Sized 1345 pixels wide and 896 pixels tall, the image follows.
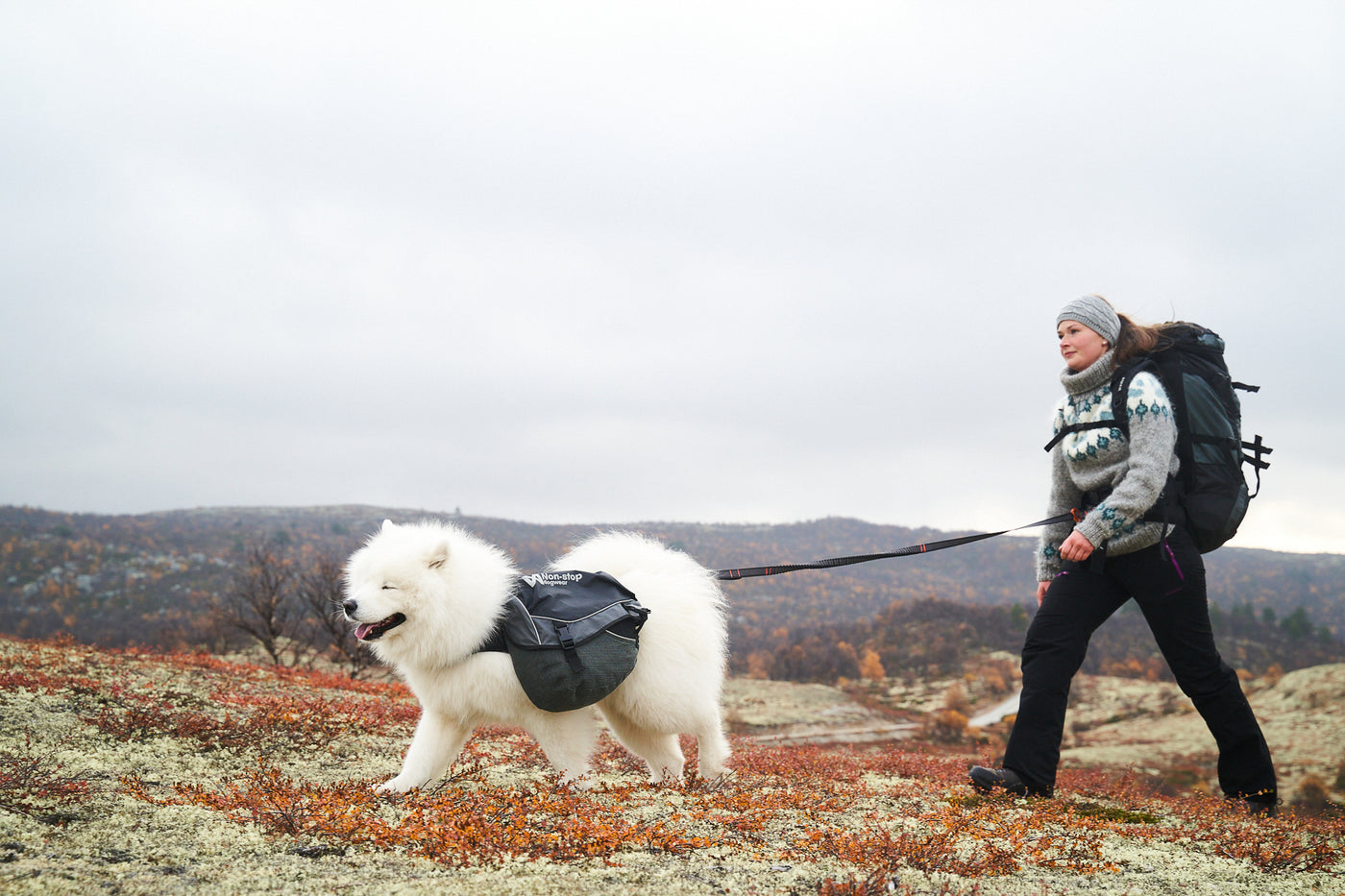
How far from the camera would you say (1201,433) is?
5383 millimetres

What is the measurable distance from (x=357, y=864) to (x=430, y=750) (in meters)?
1.75

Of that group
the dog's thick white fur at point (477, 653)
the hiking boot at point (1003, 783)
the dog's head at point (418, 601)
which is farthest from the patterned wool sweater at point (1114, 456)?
the dog's head at point (418, 601)

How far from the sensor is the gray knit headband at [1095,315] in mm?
5680

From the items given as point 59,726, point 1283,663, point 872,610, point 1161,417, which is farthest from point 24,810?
point 872,610

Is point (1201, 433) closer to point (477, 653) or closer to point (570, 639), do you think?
point (570, 639)

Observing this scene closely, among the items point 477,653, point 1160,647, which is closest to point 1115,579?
point 1160,647

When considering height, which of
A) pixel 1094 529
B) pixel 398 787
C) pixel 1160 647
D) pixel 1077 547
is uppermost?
pixel 1094 529

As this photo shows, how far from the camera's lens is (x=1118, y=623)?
39.8m

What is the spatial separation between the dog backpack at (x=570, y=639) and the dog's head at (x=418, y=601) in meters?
0.16

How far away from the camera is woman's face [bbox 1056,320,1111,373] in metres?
5.68

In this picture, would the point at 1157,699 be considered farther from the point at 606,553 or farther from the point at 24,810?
the point at 24,810

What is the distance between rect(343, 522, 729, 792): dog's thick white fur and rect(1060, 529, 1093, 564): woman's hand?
2.59 metres

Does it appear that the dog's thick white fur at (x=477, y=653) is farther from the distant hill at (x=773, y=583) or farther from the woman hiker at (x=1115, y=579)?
the distant hill at (x=773, y=583)

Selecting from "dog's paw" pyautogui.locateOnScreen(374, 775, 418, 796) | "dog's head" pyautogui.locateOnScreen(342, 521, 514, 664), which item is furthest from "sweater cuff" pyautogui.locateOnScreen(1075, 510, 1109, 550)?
"dog's paw" pyautogui.locateOnScreen(374, 775, 418, 796)
